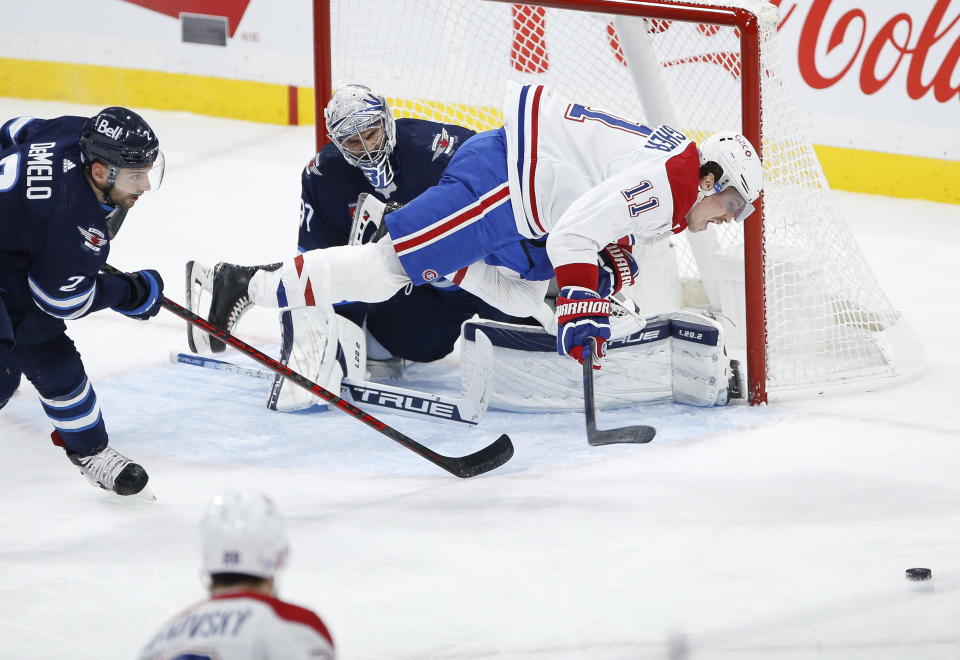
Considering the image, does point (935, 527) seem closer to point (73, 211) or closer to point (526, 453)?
point (526, 453)

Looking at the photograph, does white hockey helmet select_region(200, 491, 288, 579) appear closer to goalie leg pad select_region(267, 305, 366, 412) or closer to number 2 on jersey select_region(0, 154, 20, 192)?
number 2 on jersey select_region(0, 154, 20, 192)

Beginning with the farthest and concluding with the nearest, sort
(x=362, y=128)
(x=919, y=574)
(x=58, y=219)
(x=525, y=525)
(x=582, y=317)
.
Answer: (x=362, y=128)
(x=582, y=317)
(x=525, y=525)
(x=58, y=219)
(x=919, y=574)

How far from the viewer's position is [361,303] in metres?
3.59

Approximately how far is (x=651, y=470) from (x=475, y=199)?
0.75 meters

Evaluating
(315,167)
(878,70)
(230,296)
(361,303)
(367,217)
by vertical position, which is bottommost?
(361,303)

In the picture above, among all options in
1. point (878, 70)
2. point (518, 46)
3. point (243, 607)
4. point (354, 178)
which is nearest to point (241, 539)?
point (243, 607)

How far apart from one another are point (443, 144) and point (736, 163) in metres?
0.94

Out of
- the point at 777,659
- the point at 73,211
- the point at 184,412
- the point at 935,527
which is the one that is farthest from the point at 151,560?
the point at 935,527

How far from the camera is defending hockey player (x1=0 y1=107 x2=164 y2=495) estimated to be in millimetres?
2500

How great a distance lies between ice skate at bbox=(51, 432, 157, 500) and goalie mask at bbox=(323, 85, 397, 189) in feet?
3.29

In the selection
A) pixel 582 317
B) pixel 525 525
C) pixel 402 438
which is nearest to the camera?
pixel 525 525

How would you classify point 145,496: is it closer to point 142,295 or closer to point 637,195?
point 142,295

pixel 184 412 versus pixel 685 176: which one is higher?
pixel 685 176

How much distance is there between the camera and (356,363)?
3518 millimetres
